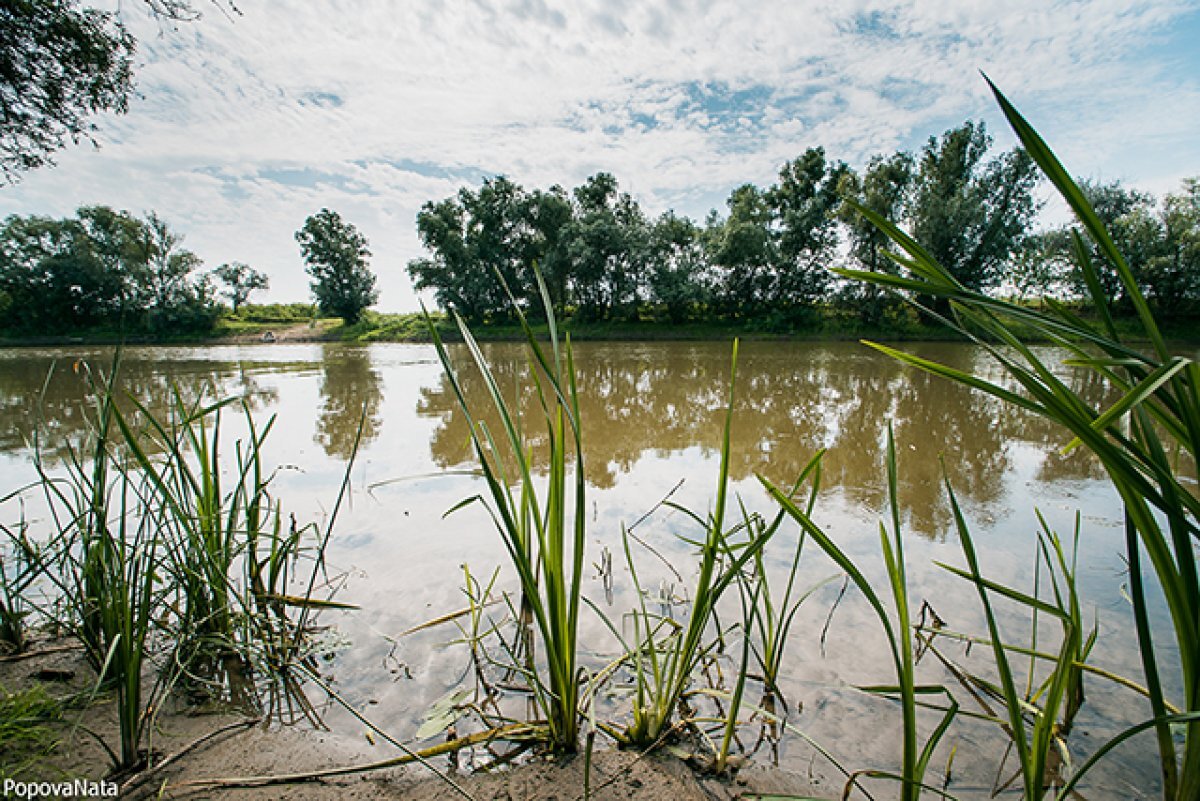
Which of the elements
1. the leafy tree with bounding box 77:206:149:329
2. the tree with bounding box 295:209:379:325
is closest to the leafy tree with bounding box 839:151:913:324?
the tree with bounding box 295:209:379:325

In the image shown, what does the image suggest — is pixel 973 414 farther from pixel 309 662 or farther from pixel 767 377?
pixel 309 662

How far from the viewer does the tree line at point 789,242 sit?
66.6 ft

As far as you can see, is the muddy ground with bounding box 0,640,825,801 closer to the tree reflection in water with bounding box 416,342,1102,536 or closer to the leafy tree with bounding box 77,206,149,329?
the tree reflection in water with bounding box 416,342,1102,536

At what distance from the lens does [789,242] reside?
24141 millimetres

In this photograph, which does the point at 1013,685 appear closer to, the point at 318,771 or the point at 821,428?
the point at 318,771

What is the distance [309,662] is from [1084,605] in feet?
9.30

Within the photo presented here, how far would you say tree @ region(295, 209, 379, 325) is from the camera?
3531 centimetres

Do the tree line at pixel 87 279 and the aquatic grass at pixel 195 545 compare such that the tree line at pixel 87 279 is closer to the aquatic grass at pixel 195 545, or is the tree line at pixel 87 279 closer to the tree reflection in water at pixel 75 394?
the tree reflection in water at pixel 75 394

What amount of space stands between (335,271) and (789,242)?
2964cm

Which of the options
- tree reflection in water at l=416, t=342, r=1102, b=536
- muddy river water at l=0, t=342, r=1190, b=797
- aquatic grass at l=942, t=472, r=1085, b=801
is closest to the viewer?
aquatic grass at l=942, t=472, r=1085, b=801

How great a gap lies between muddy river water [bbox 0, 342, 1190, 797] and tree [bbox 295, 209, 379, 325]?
29542 millimetres

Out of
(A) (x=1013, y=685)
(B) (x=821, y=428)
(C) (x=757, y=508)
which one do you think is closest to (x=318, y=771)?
(A) (x=1013, y=685)

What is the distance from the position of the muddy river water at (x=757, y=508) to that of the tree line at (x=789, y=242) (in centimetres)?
1473

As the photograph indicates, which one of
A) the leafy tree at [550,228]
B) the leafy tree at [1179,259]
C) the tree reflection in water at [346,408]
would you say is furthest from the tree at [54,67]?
the leafy tree at [1179,259]
